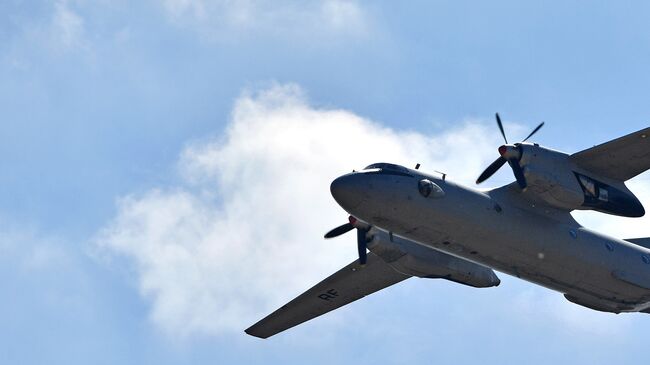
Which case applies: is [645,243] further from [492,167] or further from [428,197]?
[428,197]

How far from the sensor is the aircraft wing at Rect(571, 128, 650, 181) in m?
40.6

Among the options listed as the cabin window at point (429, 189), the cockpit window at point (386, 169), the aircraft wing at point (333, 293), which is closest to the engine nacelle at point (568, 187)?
the cabin window at point (429, 189)

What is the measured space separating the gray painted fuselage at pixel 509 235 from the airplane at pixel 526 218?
1.4 inches

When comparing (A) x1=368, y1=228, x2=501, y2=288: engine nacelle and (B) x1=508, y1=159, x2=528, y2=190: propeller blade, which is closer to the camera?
(B) x1=508, y1=159, x2=528, y2=190: propeller blade

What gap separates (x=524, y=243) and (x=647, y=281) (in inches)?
230

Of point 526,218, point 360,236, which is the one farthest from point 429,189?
point 360,236

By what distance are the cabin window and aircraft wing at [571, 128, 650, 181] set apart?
5.10 meters

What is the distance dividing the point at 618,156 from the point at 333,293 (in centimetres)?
1391

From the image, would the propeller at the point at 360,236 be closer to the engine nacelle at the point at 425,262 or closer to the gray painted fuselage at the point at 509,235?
the engine nacelle at the point at 425,262

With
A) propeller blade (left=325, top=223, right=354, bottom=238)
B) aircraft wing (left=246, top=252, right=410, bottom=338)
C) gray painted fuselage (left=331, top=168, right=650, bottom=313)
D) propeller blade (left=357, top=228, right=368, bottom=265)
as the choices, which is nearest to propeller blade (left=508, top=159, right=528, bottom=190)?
gray painted fuselage (left=331, top=168, right=650, bottom=313)

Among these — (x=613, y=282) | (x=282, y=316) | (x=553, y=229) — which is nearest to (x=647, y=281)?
(x=613, y=282)

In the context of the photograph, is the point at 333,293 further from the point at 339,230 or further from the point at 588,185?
the point at 588,185

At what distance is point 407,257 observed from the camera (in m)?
44.8

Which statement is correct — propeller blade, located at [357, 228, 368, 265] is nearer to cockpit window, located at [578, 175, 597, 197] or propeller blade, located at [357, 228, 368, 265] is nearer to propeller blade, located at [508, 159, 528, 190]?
propeller blade, located at [508, 159, 528, 190]
